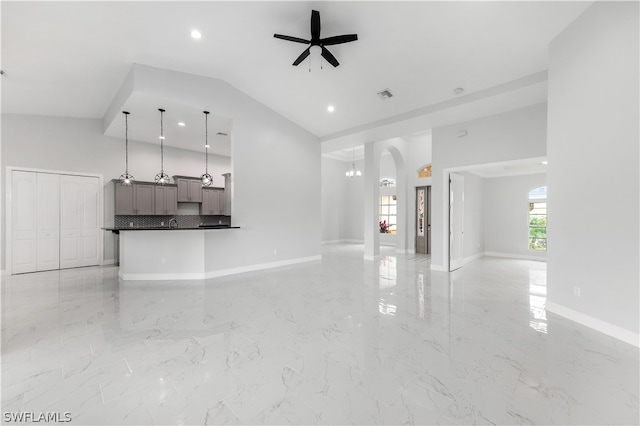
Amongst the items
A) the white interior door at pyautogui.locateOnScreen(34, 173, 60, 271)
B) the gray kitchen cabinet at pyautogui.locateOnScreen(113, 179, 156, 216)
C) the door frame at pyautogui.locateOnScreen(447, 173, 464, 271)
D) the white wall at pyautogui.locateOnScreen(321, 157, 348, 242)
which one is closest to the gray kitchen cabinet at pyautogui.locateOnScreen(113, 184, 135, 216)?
the gray kitchen cabinet at pyautogui.locateOnScreen(113, 179, 156, 216)

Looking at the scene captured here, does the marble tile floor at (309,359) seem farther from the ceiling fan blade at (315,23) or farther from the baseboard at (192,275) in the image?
the ceiling fan blade at (315,23)

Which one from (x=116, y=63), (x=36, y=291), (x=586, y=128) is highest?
(x=116, y=63)

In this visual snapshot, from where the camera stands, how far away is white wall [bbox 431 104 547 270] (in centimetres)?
485

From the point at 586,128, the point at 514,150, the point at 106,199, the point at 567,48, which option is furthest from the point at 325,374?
the point at 106,199

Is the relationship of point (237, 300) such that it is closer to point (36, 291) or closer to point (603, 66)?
point (36, 291)

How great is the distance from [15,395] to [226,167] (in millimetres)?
7666

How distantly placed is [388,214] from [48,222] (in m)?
10.4

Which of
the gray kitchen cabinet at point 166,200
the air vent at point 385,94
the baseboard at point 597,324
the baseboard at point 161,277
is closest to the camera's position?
the baseboard at point 597,324

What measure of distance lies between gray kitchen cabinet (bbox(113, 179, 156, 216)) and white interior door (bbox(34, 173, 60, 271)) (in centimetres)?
114

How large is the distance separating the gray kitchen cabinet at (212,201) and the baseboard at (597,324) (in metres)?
7.84

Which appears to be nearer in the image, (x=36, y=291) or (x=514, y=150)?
(x=36, y=291)

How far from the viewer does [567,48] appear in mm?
3371

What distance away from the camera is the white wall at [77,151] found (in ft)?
19.2

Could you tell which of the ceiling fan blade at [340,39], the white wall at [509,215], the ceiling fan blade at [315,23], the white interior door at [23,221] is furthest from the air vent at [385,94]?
the white interior door at [23,221]
